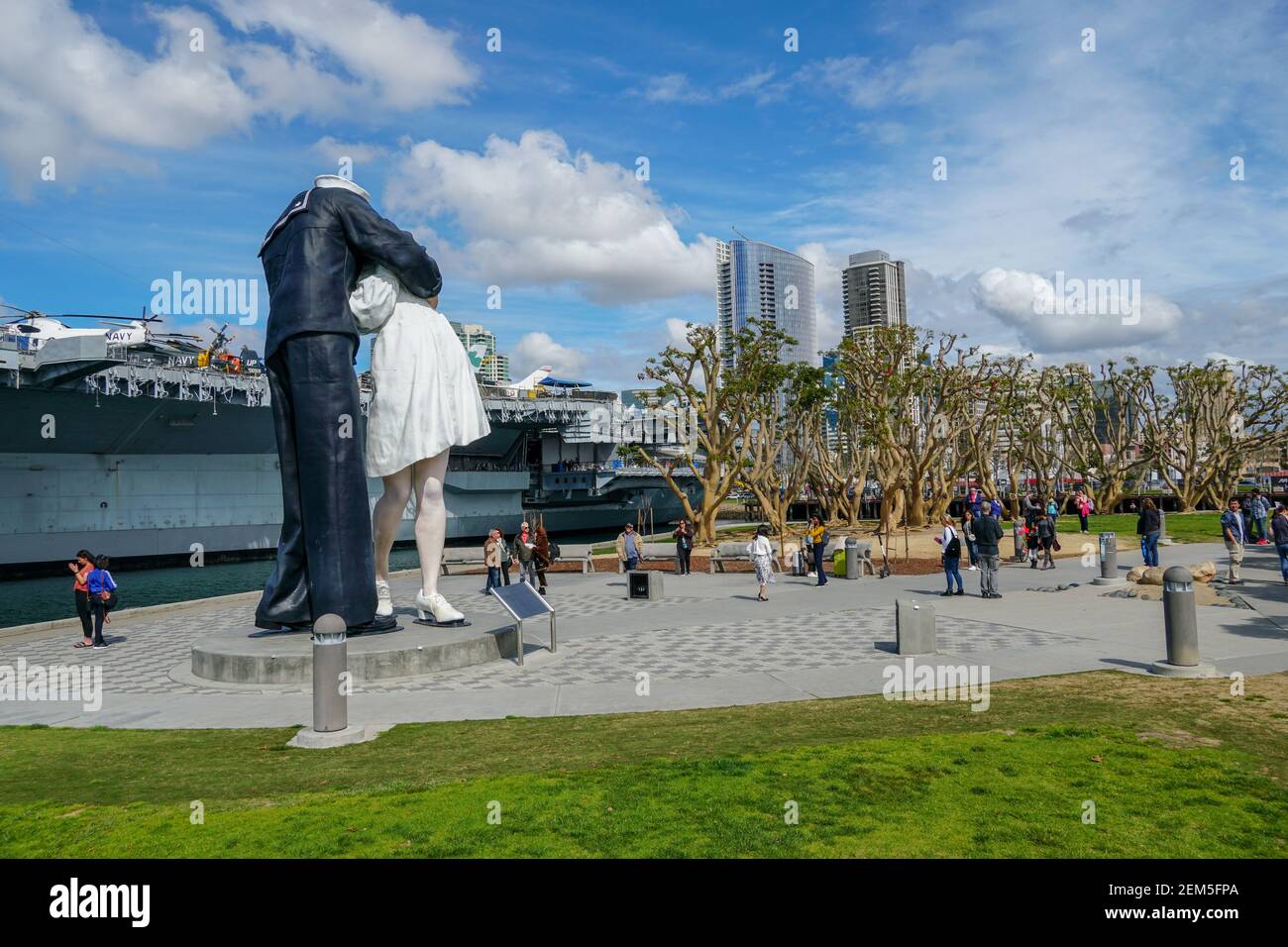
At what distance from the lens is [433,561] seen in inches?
466

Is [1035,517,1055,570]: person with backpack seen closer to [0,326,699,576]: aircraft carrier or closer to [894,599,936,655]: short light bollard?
[894,599,936,655]: short light bollard

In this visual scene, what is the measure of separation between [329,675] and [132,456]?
42459 millimetres

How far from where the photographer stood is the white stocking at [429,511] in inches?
452

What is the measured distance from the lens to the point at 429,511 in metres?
11.6

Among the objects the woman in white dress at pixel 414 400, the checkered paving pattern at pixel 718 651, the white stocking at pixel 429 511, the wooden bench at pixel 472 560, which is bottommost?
the checkered paving pattern at pixel 718 651

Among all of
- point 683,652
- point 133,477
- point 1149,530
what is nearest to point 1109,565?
point 1149,530

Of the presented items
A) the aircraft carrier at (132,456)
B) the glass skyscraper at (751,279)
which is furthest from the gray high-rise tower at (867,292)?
the aircraft carrier at (132,456)

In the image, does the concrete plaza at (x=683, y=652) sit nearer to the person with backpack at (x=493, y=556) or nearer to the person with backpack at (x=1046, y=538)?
the person with backpack at (x=493, y=556)

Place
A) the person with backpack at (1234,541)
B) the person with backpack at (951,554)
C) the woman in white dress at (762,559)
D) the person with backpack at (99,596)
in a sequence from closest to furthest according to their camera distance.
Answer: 1. the person with backpack at (99,596)
2. the person with backpack at (951,554)
3. the person with backpack at (1234,541)
4. the woman in white dress at (762,559)

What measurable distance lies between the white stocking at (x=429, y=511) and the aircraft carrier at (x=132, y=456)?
2204cm

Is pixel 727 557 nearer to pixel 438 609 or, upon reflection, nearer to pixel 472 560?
pixel 472 560

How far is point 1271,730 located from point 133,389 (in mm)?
41656

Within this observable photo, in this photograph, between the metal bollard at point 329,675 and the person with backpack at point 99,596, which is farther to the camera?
the person with backpack at point 99,596

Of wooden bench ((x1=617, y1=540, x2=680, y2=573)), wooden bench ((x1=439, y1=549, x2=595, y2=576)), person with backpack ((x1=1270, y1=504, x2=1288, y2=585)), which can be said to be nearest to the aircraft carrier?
wooden bench ((x1=439, y1=549, x2=595, y2=576))
